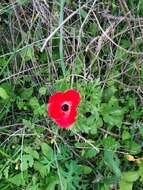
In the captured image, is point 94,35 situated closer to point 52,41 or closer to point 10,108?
point 52,41

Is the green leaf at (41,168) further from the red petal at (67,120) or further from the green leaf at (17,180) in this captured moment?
the red petal at (67,120)

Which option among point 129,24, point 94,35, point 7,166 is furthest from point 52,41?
point 7,166

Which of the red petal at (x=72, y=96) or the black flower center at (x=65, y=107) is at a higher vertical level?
the red petal at (x=72, y=96)

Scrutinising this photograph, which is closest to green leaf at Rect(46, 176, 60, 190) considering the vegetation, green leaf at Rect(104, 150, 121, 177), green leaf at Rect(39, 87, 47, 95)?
the vegetation

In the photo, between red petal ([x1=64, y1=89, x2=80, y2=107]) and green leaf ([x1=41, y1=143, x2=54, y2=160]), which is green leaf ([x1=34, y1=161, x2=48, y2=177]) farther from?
red petal ([x1=64, y1=89, x2=80, y2=107])

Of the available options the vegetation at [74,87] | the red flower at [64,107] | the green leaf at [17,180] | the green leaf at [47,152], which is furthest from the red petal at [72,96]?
the green leaf at [17,180]

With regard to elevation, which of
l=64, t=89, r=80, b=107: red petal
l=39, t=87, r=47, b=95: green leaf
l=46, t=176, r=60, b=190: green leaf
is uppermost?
l=39, t=87, r=47, b=95: green leaf
